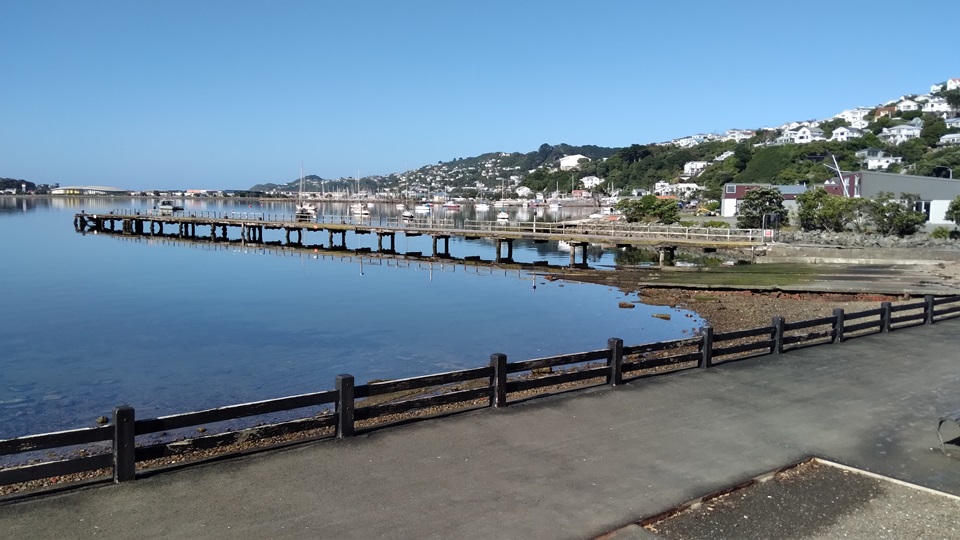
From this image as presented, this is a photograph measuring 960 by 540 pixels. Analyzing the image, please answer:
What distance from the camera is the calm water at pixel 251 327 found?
21.2 metres

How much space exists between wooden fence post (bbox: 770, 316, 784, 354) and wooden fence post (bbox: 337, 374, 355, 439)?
11625mm

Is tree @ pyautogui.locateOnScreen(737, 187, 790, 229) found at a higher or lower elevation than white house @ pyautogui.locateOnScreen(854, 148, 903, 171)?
lower

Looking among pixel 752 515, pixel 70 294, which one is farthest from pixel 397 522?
pixel 70 294

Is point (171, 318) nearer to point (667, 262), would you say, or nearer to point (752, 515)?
point (752, 515)

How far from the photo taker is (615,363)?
14125 millimetres

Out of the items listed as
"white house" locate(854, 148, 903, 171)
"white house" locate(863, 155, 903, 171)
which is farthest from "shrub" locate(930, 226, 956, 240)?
"white house" locate(863, 155, 903, 171)

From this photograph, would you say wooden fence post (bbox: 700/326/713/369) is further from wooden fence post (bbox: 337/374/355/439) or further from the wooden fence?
wooden fence post (bbox: 337/374/355/439)

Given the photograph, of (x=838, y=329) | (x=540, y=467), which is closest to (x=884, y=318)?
(x=838, y=329)

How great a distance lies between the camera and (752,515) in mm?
8578

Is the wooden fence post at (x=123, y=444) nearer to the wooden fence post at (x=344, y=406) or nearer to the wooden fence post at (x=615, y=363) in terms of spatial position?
the wooden fence post at (x=344, y=406)

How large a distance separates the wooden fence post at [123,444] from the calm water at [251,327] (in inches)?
398

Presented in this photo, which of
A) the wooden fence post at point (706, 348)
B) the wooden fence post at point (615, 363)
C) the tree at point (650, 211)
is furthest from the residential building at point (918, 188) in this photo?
the wooden fence post at point (615, 363)

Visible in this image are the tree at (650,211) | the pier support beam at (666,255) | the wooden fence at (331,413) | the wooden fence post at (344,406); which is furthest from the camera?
the tree at (650,211)

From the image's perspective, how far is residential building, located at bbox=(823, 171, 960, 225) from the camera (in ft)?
267
